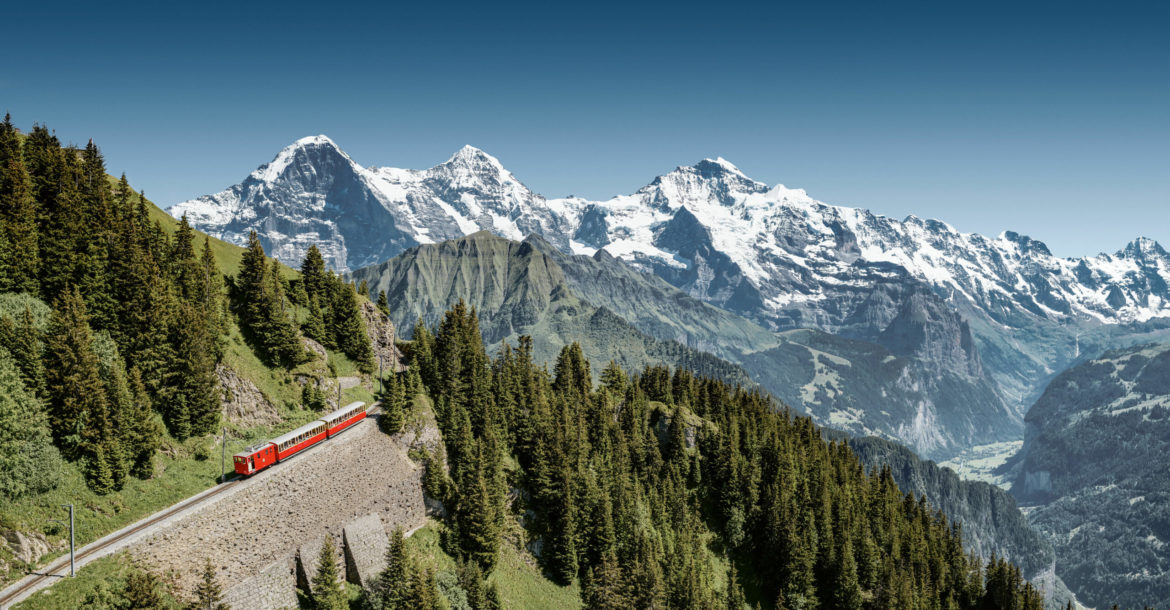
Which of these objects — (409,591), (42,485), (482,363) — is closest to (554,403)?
(482,363)

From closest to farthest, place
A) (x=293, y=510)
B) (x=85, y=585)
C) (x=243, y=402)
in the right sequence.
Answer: (x=85, y=585) → (x=293, y=510) → (x=243, y=402)

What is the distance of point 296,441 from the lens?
233ft

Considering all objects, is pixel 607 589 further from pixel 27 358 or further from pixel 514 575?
pixel 27 358

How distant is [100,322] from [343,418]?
90.6ft

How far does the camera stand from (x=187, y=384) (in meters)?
68.4

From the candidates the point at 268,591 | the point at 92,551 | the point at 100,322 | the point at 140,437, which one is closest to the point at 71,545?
the point at 92,551

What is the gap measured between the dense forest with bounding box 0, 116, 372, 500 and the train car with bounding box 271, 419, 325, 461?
8.69 m

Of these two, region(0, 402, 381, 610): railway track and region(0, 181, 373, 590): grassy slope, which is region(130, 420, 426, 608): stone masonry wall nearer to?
region(0, 402, 381, 610): railway track

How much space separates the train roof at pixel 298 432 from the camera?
2699 inches

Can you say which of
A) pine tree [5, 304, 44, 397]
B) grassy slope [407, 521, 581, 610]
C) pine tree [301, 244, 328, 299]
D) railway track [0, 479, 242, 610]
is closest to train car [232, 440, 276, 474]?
railway track [0, 479, 242, 610]

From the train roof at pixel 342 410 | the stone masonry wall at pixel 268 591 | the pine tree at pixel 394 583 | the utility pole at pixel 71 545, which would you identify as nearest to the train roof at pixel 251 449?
the train roof at pixel 342 410

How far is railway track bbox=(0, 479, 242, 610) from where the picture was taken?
46062 millimetres

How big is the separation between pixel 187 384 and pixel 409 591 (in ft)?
106

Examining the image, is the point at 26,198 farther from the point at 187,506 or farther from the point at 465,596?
the point at 465,596
